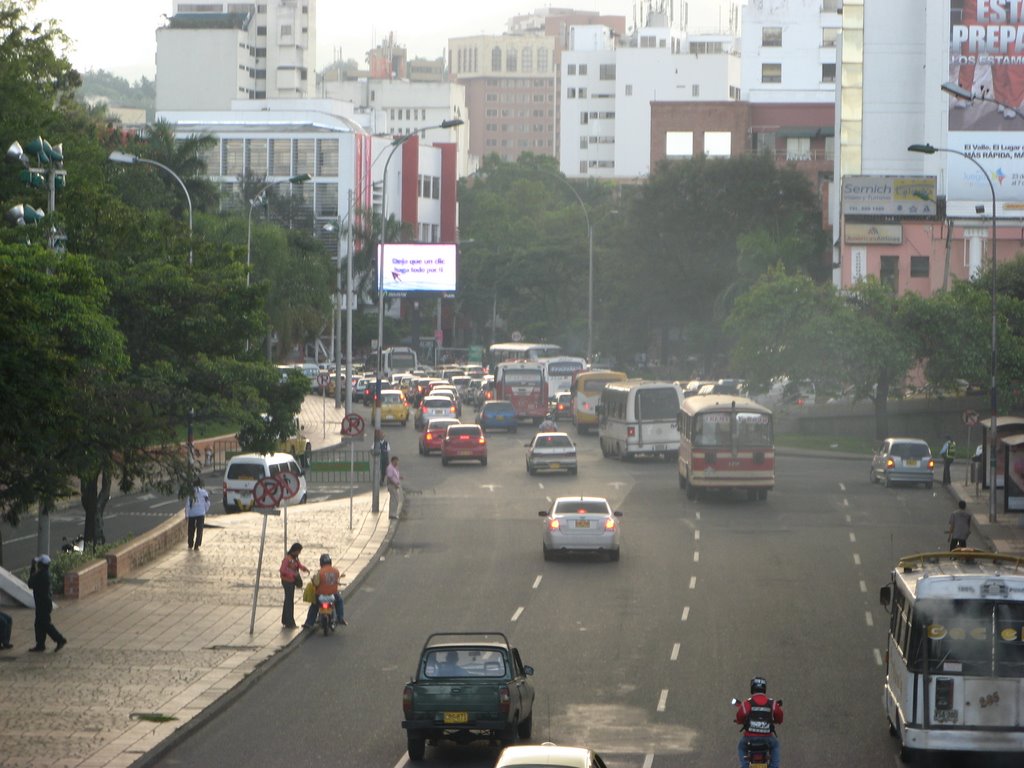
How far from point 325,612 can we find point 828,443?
41.4 meters

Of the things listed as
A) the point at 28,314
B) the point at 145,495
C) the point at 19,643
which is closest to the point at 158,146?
the point at 145,495

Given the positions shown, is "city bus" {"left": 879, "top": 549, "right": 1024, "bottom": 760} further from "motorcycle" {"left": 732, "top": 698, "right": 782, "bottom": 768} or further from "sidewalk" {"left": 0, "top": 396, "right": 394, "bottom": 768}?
"sidewalk" {"left": 0, "top": 396, "right": 394, "bottom": 768}

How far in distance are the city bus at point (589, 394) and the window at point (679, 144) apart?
180ft

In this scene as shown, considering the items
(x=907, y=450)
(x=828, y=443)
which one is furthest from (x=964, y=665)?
(x=828, y=443)

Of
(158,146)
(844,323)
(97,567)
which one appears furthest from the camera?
(158,146)

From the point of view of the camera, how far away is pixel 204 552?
36.8 meters

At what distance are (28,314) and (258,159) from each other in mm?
102052

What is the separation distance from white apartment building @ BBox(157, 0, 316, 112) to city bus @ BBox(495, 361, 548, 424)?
84.9m

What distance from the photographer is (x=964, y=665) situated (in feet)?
57.6

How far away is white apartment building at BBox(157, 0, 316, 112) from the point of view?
157m

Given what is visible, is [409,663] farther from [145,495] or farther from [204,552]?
[145,495]

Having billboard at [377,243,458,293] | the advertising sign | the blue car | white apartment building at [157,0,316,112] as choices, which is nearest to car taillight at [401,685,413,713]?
the blue car

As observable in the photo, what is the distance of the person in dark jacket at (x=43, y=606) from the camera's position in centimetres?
2461

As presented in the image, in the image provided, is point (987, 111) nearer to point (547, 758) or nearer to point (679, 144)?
point (679, 144)
